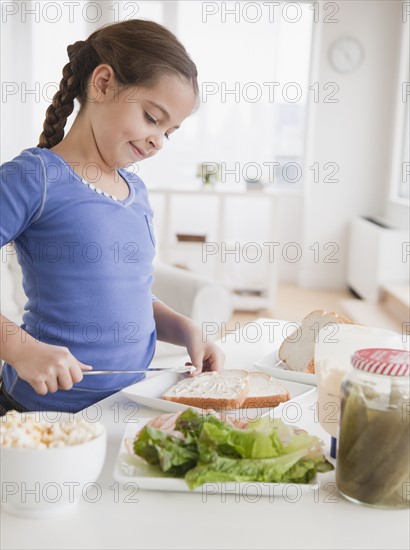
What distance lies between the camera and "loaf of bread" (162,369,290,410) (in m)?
1.05

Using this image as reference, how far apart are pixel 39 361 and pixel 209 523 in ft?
1.12

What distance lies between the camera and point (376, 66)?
20.1 feet

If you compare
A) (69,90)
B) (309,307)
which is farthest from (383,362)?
(309,307)

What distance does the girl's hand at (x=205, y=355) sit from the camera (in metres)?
1.24

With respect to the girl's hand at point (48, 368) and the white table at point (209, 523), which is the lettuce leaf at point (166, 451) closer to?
the white table at point (209, 523)

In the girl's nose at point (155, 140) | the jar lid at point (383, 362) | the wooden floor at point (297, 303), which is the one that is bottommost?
the wooden floor at point (297, 303)

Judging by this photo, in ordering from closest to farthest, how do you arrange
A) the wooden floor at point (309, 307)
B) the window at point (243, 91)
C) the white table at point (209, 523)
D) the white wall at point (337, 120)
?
the white table at point (209, 523) → the wooden floor at point (309, 307) → the white wall at point (337, 120) → the window at point (243, 91)

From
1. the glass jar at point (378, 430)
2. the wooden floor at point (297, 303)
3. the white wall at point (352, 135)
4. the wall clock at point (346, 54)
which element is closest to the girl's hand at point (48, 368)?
the glass jar at point (378, 430)

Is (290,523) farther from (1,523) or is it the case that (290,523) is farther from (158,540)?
(1,523)

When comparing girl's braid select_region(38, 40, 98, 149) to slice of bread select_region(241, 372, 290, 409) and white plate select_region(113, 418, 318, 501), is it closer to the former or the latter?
slice of bread select_region(241, 372, 290, 409)

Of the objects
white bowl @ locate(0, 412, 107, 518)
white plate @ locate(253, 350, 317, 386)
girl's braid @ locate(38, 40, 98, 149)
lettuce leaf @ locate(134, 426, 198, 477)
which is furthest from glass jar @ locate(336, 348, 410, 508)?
girl's braid @ locate(38, 40, 98, 149)

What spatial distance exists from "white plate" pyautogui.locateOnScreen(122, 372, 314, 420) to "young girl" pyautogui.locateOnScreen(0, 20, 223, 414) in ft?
0.30

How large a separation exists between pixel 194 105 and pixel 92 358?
18.8 inches

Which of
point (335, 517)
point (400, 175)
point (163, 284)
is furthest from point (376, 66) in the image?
point (335, 517)
